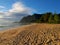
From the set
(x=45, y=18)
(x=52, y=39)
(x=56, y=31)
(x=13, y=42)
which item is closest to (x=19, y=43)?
(x=13, y=42)

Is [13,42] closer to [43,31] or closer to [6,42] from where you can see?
[6,42]

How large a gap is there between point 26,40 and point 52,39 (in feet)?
5.22

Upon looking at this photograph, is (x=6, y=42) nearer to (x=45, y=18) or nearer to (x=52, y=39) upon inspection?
(x=52, y=39)

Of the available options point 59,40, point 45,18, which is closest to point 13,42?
point 59,40

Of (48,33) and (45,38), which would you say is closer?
(45,38)

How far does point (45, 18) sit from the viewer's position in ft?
125

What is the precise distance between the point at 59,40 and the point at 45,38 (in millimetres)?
892

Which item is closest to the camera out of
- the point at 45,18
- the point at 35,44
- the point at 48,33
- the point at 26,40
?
the point at 35,44

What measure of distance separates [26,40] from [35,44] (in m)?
0.83

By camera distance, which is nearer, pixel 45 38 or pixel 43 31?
pixel 45 38

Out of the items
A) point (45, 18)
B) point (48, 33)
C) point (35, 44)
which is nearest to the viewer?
point (35, 44)

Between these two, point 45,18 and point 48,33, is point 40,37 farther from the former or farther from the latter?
point 45,18

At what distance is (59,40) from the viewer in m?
9.84

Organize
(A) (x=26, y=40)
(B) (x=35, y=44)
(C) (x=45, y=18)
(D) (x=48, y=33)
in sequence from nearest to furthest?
(B) (x=35, y=44) < (A) (x=26, y=40) < (D) (x=48, y=33) < (C) (x=45, y=18)
